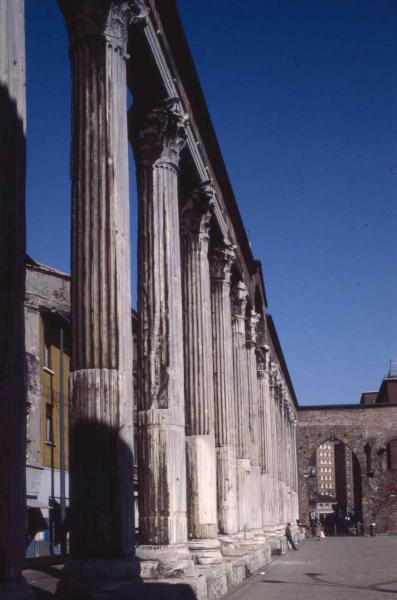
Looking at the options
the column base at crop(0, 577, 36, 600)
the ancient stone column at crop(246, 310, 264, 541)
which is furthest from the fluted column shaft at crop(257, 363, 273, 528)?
the column base at crop(0, 577, 36, 600)

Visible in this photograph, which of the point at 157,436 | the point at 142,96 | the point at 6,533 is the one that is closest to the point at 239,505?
the point at 157,436

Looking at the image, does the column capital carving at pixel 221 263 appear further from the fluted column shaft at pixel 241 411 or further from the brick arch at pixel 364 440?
the brick arch at pixel 364 440

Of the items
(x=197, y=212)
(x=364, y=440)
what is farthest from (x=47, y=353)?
(x=364, y=440)

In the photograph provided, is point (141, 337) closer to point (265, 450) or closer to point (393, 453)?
point (265, 450)

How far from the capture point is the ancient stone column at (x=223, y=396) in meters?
17.9

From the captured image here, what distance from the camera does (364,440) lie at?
57.9 meters

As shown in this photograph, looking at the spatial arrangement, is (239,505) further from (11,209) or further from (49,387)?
(11,209)

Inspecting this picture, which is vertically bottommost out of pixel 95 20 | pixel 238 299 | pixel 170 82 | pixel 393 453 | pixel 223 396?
pixel 393 453

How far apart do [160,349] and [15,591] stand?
6759 mm

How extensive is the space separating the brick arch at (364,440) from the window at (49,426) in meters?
30.7

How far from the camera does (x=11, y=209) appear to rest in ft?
20.0

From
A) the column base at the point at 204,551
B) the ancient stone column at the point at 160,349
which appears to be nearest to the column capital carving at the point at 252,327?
A: the column base at the point at 204,551

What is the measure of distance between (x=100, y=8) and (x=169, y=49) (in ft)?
11.7

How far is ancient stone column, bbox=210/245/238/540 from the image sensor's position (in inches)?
704
